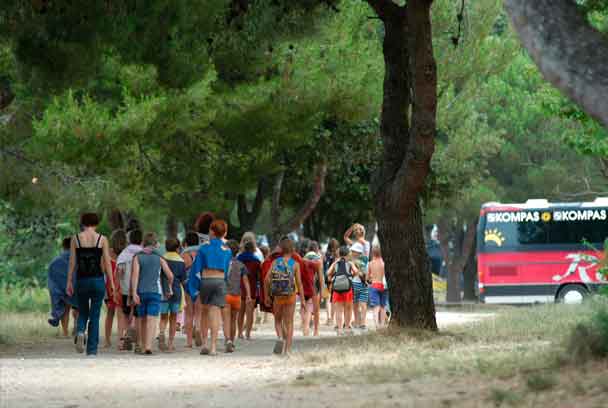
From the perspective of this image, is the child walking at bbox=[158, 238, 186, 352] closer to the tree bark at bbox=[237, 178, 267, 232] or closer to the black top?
the black top

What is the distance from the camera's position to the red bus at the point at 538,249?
120ft

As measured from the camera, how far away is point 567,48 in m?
9.79

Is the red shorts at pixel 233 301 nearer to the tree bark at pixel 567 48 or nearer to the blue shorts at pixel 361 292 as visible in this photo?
the blue shorts at pixel 361 292

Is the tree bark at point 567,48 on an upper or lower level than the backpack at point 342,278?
upper

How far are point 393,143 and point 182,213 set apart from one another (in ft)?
39.8

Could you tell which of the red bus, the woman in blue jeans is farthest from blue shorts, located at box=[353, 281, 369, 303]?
the red bus

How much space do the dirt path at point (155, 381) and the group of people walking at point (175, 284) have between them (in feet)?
1.62

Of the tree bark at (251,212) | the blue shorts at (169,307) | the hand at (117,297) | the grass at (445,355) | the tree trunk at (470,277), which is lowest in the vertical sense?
the grass at (445,355)

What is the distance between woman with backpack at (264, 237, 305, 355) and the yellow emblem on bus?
22.2 meters

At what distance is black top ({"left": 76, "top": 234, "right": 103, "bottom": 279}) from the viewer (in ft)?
51.6

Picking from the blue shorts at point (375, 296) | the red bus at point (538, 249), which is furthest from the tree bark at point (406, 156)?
Answer: the red bus at point (538, 249)

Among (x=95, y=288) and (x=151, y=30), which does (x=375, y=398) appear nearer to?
(x=95, y=288)

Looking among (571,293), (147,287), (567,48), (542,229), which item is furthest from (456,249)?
(567,48)

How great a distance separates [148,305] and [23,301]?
13322mm
